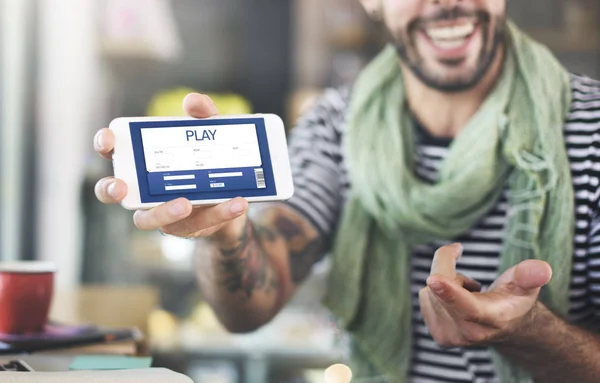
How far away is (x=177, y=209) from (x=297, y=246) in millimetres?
396

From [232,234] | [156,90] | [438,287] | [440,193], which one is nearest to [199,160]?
[232,234]

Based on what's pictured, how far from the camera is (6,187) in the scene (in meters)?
2.58

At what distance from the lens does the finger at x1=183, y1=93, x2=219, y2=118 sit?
0.80 metres

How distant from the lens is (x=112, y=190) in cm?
74

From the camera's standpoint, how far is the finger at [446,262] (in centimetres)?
79

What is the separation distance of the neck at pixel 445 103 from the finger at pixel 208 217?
1.38ft

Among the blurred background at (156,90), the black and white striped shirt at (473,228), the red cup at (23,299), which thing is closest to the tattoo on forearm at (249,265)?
the black and white striped shirt at (473,228)

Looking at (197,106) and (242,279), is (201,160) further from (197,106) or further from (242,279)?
(242,279)

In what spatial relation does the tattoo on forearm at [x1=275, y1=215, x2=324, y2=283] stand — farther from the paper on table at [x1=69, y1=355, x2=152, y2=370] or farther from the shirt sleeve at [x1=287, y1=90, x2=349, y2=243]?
the paper on table at [x1=69, y1=355, x2=152, y2=370]

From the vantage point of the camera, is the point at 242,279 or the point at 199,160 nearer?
the point at 199,160

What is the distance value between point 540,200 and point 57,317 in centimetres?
66

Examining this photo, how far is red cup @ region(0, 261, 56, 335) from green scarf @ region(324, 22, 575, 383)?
1.35 ft

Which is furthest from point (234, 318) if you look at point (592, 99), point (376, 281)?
point (592, 99)

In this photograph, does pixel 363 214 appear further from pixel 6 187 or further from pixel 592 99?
pixel 6 187
